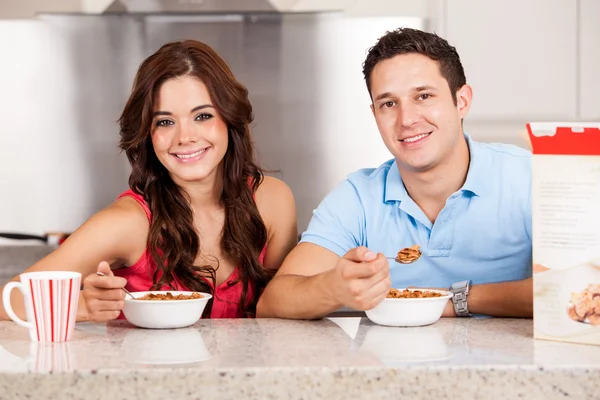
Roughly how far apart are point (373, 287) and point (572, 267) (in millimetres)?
305

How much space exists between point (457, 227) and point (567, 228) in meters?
0.58

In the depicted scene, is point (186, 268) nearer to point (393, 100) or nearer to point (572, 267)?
point (393, 100)

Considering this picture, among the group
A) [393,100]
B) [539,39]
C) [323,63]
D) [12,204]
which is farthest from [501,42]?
[12,204]

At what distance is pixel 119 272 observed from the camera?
1.83m

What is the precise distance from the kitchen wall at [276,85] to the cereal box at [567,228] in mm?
1863

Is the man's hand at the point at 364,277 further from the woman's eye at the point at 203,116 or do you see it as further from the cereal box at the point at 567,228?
the woman's eye at the point at 203,116

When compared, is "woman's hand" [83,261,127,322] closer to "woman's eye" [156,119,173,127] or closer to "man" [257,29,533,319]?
"man" [257,29,533,319]

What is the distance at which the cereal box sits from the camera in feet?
3.53

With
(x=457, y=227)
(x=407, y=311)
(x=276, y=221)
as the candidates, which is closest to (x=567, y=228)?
(x=407, y=311)

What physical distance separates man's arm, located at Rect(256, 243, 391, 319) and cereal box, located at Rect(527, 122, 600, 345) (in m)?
0.25

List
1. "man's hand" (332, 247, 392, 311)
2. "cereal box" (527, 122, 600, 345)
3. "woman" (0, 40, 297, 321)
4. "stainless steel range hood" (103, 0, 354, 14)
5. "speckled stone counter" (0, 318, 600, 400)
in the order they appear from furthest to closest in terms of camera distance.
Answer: "stainless steel range hood" (103, 0, 354, 14)
"woman" (0, 40, 297, 321)
"man's hand" (332, 247, 392, 311)
"cereal box" (527, 122, 600, 345)
"speckled stone counter" (0, 318, 600, 400)

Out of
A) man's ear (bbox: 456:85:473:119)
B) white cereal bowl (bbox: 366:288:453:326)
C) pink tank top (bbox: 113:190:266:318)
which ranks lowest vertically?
pink tank top (bbox: 113:190:266:318)

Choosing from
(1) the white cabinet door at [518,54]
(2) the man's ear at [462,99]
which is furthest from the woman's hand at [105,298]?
(1) the white cabinet door at [518,54]

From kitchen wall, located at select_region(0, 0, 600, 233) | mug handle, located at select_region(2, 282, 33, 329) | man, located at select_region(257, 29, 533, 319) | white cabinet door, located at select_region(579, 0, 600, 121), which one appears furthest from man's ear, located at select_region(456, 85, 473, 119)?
white cabinet door, located at select_region(579, 0, 600, 121)
